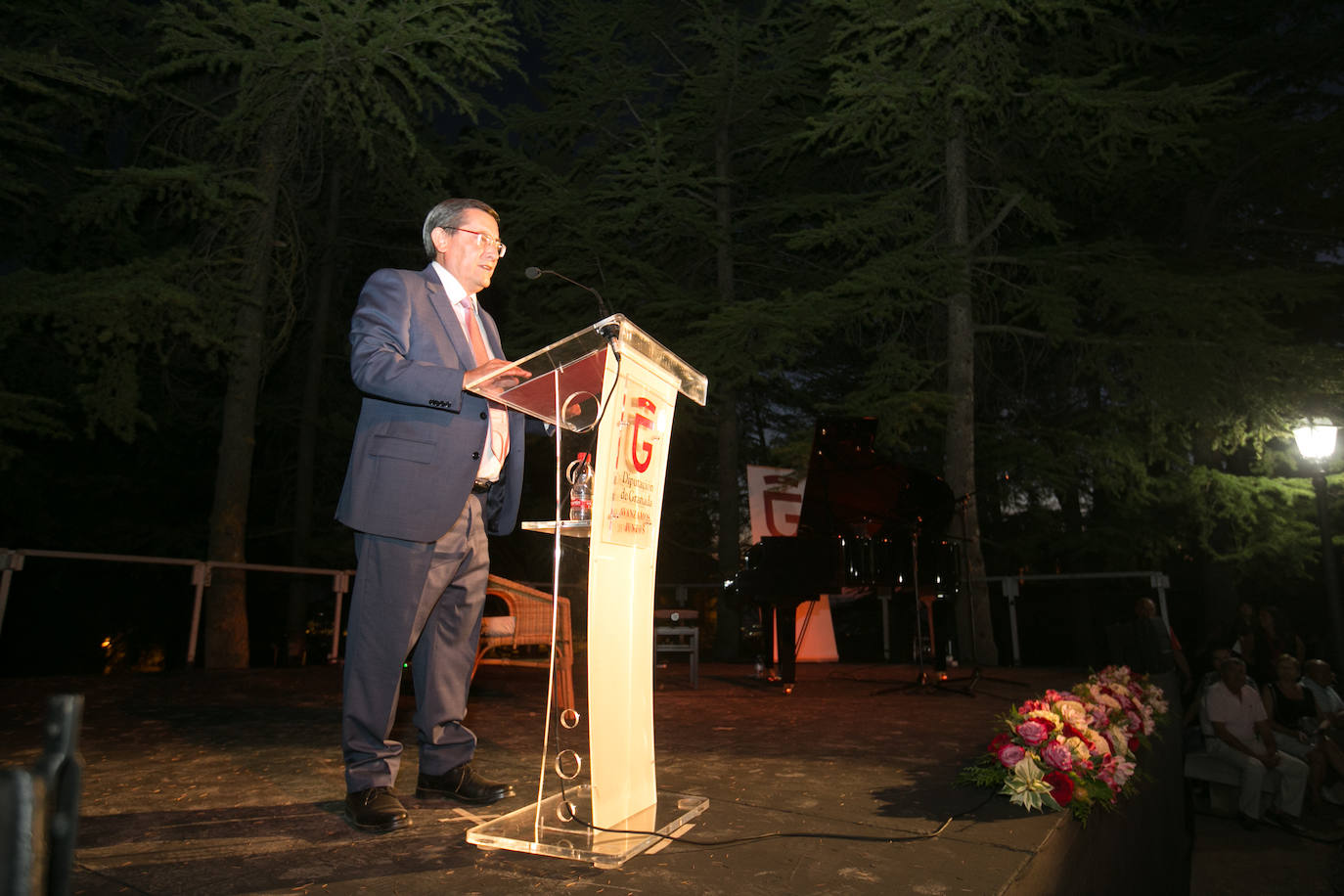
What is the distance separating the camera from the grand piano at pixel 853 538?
681cm

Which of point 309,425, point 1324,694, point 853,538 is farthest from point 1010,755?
point 309,425

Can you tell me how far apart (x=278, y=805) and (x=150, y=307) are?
19.7 ft

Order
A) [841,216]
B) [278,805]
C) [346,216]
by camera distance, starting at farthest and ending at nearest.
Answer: [346,216] → [841,216] → [278,805]

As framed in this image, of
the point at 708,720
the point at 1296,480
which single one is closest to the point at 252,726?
the point at 708,720

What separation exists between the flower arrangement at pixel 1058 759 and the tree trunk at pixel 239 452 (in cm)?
813

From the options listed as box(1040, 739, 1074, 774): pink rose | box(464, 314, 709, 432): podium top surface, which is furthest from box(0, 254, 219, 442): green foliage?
box(1040, 739, 1074, 774): pink rose

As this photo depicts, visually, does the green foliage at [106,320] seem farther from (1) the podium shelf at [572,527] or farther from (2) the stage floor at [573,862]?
(1) the podium shelf at [572,527]

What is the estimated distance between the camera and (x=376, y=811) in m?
2.37

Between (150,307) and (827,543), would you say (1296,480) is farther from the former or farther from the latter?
(150,307)

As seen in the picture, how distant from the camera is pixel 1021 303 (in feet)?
34.8

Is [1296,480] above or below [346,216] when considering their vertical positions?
below

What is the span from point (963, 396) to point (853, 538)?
4107mm

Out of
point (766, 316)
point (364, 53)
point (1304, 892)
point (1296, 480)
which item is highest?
point (364, 53)

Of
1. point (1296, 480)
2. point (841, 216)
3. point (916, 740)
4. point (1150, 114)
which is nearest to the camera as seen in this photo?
point (916, 740)
